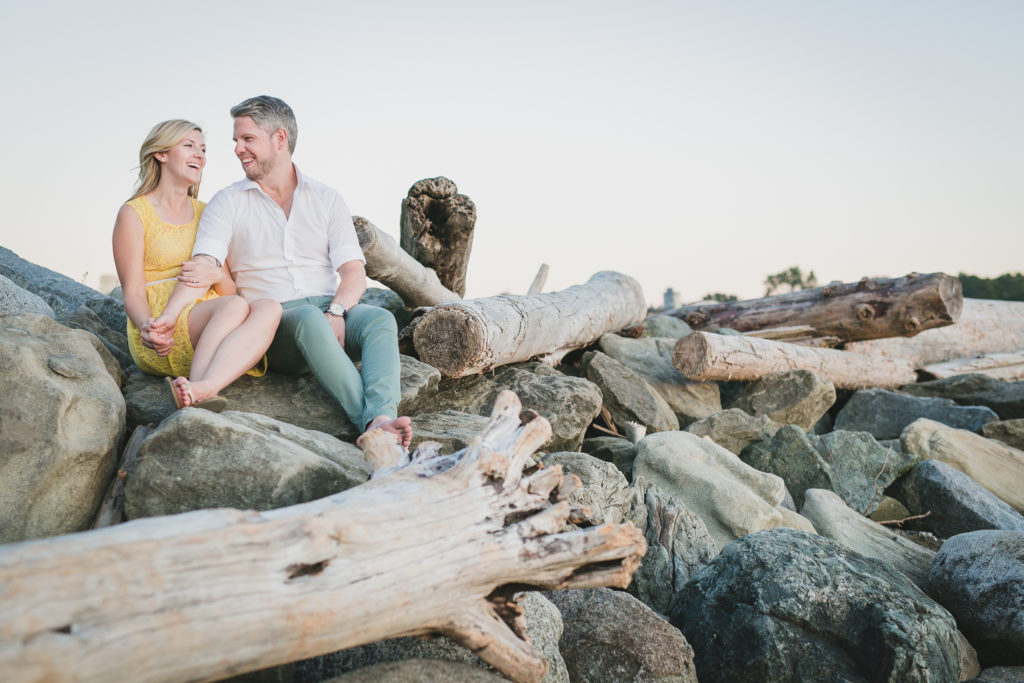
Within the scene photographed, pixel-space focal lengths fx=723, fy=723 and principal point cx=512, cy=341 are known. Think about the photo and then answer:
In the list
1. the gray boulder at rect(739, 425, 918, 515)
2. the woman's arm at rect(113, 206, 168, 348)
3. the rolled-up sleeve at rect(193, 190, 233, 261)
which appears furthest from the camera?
the gray boulder at rect(739, 425, 918, 515)

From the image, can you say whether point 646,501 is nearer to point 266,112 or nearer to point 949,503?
point 949,503

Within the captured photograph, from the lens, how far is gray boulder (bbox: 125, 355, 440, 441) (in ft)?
11.5

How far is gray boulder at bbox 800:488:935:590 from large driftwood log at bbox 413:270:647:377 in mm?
2317

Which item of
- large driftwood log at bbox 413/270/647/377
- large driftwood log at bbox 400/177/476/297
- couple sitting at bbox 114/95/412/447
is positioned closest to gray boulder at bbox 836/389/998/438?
large driftwood log at bbox 413/270/647/377

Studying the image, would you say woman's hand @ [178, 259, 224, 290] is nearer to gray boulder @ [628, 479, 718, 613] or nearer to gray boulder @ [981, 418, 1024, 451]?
gray boulder @ [628, 479, 718, 613]

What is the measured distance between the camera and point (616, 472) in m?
3.93

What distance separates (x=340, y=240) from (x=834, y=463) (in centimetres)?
416

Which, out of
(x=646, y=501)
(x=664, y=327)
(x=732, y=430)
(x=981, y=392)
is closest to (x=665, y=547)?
(x=646, y=501)

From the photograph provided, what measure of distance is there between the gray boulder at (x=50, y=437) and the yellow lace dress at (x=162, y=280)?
586 millimetres

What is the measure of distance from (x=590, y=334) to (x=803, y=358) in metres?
2.61

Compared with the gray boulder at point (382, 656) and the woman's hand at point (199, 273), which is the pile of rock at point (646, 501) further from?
the woman's hand at point (199, 273)

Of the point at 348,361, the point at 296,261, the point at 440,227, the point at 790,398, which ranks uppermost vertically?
Result: the point at 440,227

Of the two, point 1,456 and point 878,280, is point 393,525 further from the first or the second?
point 878,280

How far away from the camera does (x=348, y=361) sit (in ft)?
12.3
